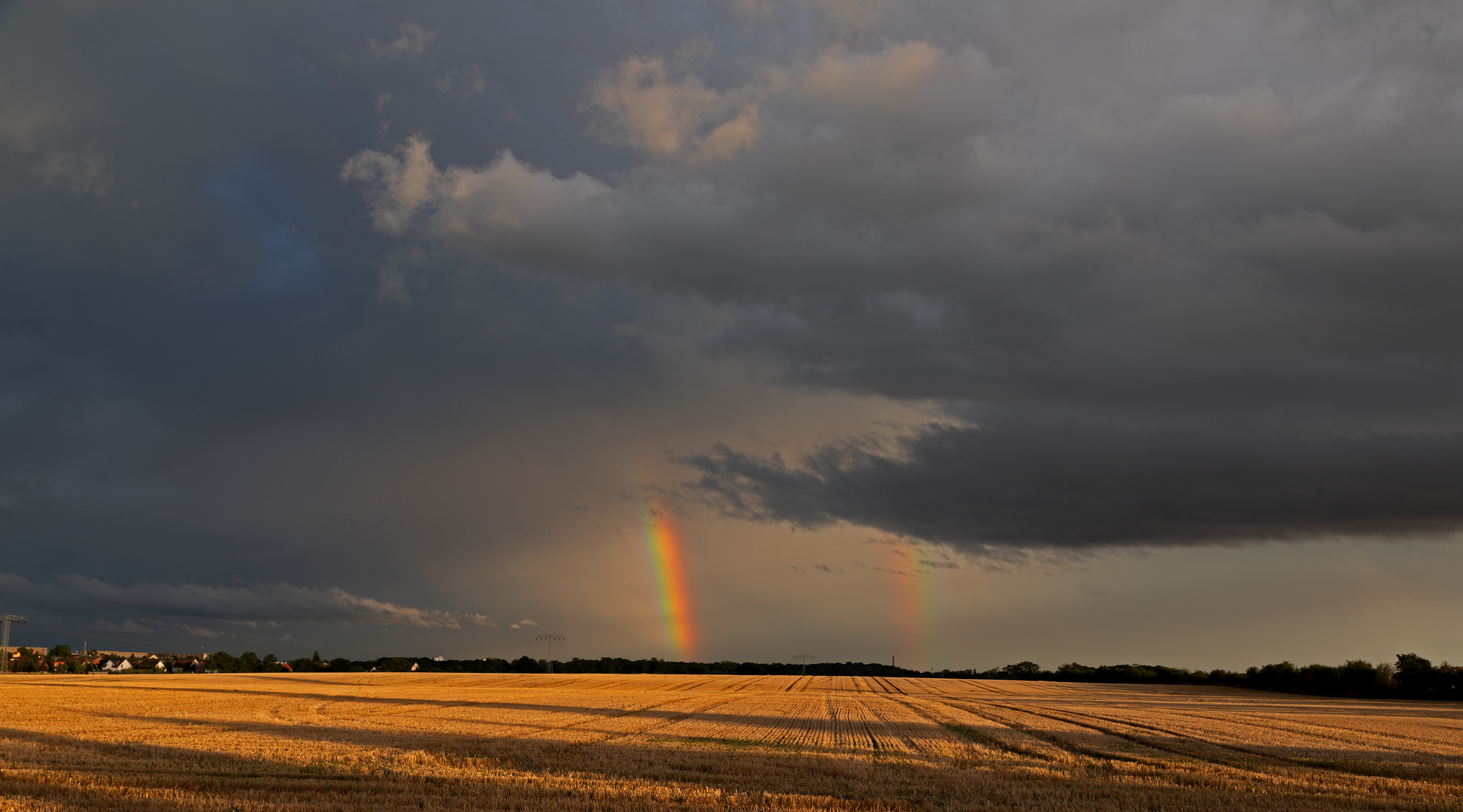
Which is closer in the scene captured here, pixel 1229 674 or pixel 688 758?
pixel 688 758

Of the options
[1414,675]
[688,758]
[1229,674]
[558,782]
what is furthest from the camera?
[1229,674]

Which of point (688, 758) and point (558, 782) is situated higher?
point (558, 782)

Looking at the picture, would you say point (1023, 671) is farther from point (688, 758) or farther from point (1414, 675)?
point (688, 758)

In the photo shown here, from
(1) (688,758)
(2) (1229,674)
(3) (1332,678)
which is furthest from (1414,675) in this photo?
(1) (688,758)

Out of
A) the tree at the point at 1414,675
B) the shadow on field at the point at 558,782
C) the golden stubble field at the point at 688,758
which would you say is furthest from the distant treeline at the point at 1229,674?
the shadow on field at the point at 558,782

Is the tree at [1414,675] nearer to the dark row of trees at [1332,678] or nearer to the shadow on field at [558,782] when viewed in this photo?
the dark row of trees at [1332,678]

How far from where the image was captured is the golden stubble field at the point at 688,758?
20.4 m

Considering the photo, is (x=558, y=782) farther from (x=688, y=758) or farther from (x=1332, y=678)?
(x=1332, y=678)

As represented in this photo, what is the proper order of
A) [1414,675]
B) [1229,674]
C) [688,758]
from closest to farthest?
[688,758] → [1414,675] → [1229,674]

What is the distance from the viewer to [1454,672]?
99.8 metres

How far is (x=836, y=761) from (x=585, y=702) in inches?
1571

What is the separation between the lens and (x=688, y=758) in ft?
91.5

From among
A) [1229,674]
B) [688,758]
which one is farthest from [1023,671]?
[688,758]

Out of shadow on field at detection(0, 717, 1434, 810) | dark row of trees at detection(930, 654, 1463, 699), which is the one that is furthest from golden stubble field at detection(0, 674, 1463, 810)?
dark row of trees at detection(930, 654, 1463, 699)
